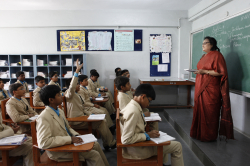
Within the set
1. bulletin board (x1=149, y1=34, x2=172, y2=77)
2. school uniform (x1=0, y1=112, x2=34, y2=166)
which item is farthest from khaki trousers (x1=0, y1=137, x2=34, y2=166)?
bulletin board (x1=149, y1=34, x2=172, y2=77)

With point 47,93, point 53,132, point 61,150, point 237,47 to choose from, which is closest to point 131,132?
point 61,150

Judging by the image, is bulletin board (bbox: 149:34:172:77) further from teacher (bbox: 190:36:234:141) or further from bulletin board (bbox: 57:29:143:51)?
teacher (bbox: 190:36:234:141)

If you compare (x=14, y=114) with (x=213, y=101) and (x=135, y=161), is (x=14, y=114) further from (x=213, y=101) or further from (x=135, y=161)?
(x=213, y=101)

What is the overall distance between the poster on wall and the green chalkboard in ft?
8.51

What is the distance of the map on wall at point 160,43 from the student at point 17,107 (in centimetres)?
383

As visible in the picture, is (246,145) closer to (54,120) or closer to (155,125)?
(155,125)

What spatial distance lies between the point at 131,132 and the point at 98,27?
4.45 m

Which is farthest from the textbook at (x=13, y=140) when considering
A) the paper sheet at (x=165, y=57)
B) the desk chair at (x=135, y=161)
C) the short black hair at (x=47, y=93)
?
the paper sheet at (x=165, y=57)

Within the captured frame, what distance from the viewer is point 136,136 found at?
1465 mm

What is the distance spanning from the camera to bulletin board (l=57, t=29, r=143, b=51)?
5312 millimetres

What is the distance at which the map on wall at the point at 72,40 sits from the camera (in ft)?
17.4

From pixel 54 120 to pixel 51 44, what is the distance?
4.39 m

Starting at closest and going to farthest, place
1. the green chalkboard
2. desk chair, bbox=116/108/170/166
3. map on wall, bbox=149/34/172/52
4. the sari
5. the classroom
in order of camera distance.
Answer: desk chair, bbox=116/108/170/166, the sari, the green chalkboard, the classroom, map on wall, bbox=149/34/172/52

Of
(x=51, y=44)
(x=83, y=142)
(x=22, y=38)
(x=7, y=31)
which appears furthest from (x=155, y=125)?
(x=7, y=31)
